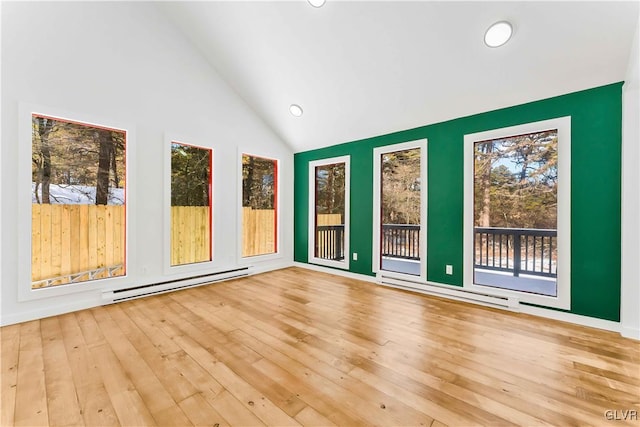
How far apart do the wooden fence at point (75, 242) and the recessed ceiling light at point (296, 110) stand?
2.82 meters

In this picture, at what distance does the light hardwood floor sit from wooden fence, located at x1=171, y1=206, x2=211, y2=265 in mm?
1030

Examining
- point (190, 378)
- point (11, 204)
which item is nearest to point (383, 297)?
point (190, 378)

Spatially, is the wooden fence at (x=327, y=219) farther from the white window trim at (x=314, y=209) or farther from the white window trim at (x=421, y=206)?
the white window trim at (x=421, y=206)

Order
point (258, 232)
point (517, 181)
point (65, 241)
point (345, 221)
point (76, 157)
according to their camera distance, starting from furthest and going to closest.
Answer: point (258, 232) < point (345, 221) < point (517, 181) < point (76, 157) < point (65, 241)

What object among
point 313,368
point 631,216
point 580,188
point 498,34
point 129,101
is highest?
point 498,34

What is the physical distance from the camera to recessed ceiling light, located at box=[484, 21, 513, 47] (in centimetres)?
239

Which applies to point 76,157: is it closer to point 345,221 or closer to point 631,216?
point 345,221

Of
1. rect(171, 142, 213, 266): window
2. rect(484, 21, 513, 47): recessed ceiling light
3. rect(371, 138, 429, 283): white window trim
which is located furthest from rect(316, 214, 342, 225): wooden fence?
rect(484, 21, 513, 47): recessed ceiling light

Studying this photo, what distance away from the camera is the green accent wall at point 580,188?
8.50 feet

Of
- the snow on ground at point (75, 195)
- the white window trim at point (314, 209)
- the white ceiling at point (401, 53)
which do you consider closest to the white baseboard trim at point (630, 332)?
the white ceiling at point (401, 53)

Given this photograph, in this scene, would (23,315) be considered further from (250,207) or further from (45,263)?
(250,207)

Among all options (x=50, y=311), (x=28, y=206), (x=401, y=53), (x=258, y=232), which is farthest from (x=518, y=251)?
(x=28, y=206)

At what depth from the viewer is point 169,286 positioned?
12.2 feet

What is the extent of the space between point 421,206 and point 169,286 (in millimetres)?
3720
